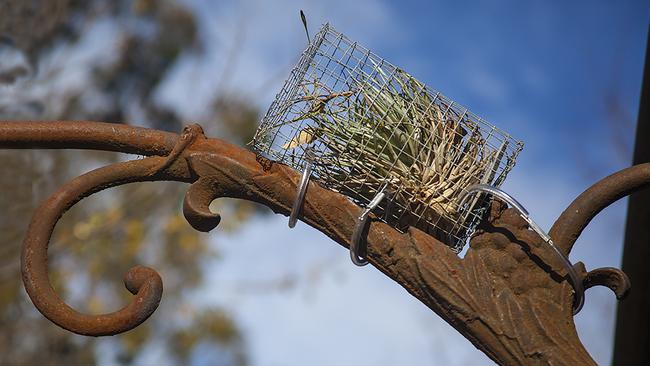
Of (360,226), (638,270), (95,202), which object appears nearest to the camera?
(360,226)

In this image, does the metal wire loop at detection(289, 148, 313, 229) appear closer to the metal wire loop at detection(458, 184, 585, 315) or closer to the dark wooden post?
the metal wire loop at detection(458, 184, 585, 315)

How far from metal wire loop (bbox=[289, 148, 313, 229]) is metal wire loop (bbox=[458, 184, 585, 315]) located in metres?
0.24

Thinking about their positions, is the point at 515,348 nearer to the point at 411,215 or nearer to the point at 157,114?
the point at 411,215

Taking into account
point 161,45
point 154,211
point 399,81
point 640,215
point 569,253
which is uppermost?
point 161,45

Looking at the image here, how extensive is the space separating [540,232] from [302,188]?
369 millimetres

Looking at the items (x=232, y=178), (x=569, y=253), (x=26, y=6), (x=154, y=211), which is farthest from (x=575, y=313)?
(x=154, y=211)

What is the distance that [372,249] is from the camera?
137cm

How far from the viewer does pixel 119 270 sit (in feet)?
27.7

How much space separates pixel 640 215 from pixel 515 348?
2.95 ft

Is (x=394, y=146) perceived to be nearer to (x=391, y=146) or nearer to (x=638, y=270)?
(x=391, y=146)

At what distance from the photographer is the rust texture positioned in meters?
1.34

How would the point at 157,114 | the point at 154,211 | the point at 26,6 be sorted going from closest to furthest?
the point at 26,6, the point at 154,211, the point at 157,114

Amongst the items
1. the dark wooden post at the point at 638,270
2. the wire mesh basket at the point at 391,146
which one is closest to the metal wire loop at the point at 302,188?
the wire mesh basket at the point at 391,146

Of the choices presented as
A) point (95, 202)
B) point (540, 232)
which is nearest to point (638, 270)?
point (540, 232)
